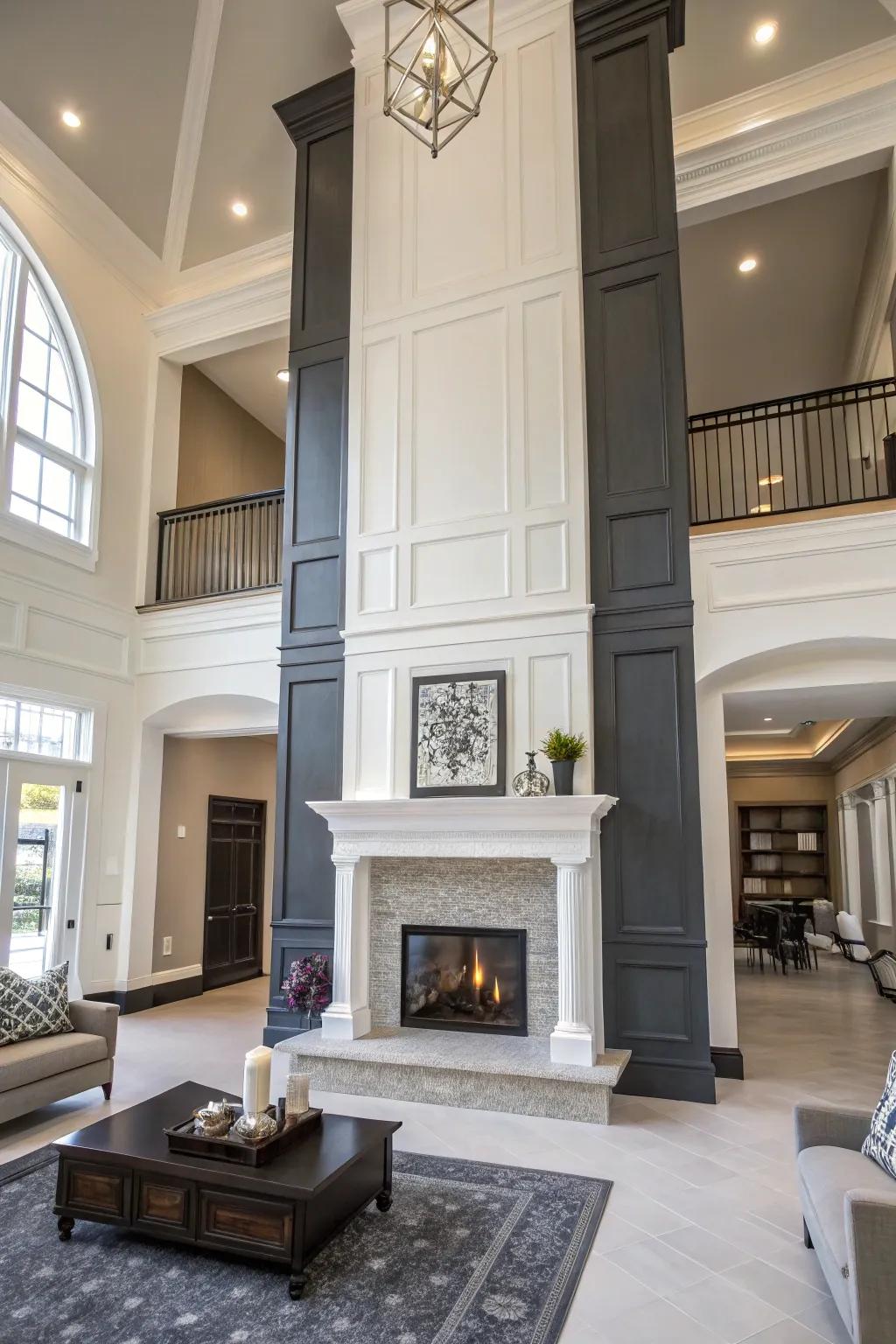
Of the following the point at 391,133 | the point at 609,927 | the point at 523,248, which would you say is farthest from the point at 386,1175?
the point at 391,133

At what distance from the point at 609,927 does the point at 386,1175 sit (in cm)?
236

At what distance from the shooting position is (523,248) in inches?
253

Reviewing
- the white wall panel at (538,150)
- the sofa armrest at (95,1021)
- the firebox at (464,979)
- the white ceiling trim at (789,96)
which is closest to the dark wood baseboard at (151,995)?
the sofa armrest at (95,1021)

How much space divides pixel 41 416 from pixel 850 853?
12519 millimetres

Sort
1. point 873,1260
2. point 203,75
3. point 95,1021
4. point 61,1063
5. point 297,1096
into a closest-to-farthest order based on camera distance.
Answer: point 873,1260 → point 297,1096 → point 61,1063 → point 95,1021 → point 203,75

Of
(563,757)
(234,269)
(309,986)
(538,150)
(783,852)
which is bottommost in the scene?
(309,986)

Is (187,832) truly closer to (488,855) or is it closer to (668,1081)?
(488,855)

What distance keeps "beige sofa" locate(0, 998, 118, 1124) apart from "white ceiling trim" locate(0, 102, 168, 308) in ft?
22.3

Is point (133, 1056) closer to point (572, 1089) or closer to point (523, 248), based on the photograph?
point (572, 1089)

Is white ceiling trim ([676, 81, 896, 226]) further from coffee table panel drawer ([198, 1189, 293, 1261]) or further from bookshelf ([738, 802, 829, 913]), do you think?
bookshelf ([738, 802, 829, 913])

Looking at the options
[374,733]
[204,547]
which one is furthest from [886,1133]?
[204,547]

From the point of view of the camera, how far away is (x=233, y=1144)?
10.6 feet

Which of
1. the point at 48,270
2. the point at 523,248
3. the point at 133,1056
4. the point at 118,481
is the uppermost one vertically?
the point at 48,270

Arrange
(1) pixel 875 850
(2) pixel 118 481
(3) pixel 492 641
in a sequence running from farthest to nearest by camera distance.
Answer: (1) pixel 875 850 → (2) pixel 118 481 → (3) pixel 492 641
